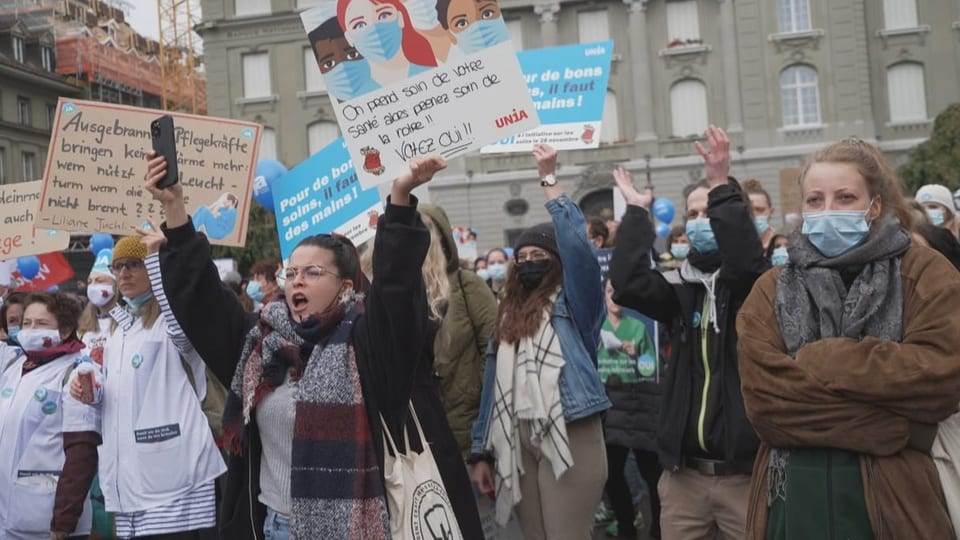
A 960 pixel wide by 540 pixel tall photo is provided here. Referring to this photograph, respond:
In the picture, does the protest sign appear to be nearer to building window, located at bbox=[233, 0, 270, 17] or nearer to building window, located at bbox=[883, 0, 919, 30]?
building window, located at bbox=[883, 0, 919, 30]

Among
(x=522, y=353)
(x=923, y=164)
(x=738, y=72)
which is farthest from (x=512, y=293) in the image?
(x=738, y=72)

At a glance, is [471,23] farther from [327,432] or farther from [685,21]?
[685,21]

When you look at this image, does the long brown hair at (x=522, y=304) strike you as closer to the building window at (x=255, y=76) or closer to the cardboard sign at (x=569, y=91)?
the cardboard sign at (x=569, y=91)

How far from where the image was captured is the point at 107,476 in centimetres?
417

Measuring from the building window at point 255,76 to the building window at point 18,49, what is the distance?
52.0 feet

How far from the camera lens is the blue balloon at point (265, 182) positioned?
778 centimetres

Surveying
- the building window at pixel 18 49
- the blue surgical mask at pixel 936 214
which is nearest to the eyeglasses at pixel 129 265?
the blue surgical mask at pixel 936 214

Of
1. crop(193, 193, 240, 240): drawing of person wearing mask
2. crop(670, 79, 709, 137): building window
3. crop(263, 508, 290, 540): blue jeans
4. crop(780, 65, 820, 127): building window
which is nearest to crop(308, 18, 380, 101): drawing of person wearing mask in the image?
crop(263, 508, 290, 540): blue jeans

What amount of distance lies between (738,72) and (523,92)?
111 ft

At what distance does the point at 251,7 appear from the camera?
39.5m

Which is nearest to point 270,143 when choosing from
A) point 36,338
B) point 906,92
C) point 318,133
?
point 318,133

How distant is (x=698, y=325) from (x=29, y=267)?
7.80 meters

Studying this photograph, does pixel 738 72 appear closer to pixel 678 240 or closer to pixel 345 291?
pixel 678 240

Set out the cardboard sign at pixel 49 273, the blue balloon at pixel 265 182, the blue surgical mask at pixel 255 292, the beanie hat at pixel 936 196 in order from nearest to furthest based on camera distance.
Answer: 1. the beanie hat at pixel 936 196
2. the blue balloon at pixel 265 182
3. the blue surgical mask at pixel 255 292
4. the cardboard sign at pixel 49 273
